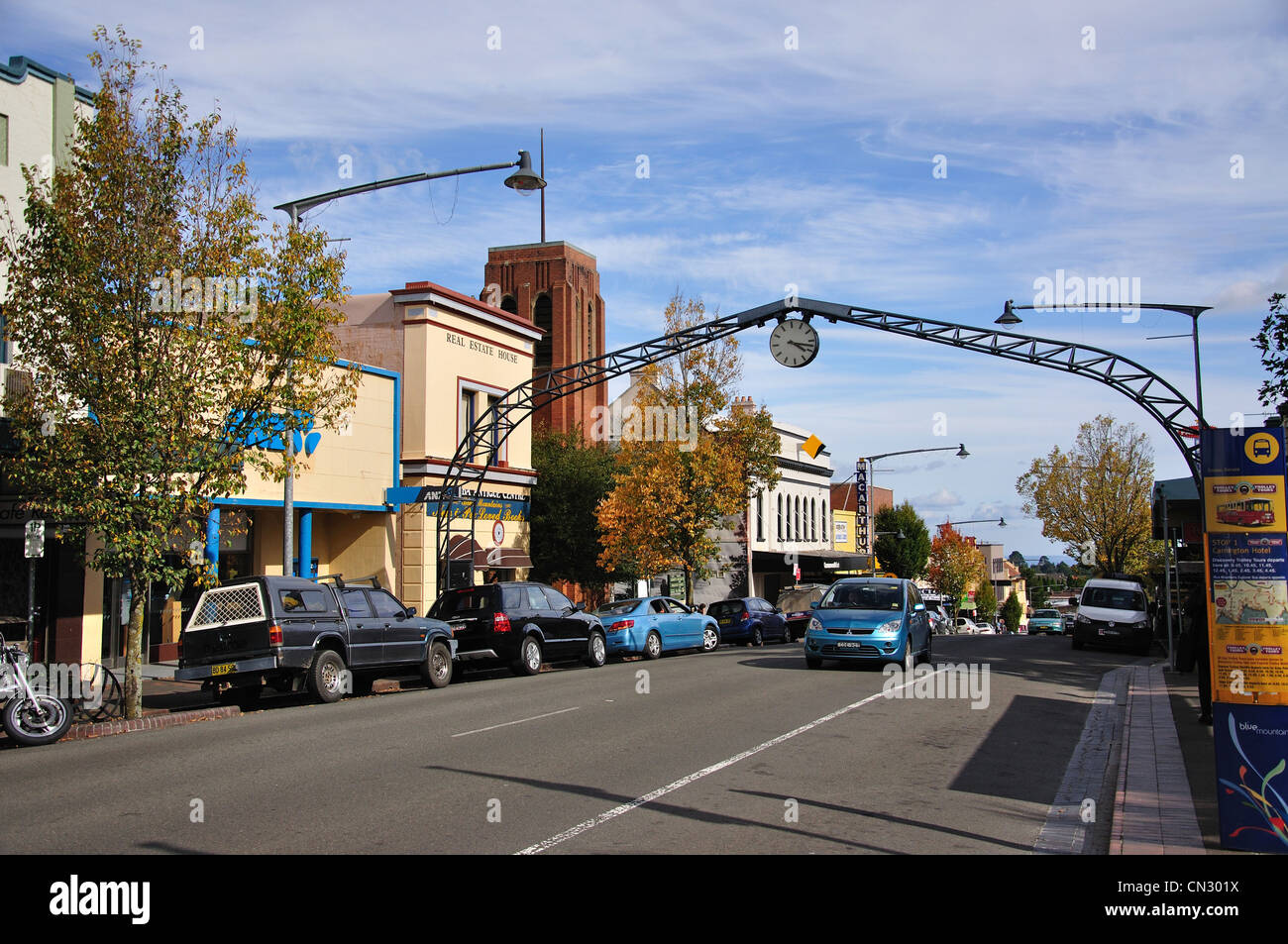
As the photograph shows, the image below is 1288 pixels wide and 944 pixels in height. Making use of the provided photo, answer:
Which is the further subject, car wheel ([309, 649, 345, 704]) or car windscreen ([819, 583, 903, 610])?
car windscreen ([819, 583, 903, 610])

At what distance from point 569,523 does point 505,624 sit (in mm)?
15058

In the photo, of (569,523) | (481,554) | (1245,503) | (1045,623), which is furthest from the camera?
(1045,623)

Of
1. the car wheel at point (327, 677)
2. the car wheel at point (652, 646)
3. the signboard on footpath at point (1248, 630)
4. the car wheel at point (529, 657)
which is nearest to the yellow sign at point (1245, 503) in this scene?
the signboard on footpath at point (1248, 630)

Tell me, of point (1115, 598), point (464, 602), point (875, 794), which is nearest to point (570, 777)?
point (875, 794)

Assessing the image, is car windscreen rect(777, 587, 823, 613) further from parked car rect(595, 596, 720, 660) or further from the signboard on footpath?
the signboard on footpath

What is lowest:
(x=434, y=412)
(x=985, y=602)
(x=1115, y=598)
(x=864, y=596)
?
(x=985, y=602)

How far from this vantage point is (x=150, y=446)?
14.0 m

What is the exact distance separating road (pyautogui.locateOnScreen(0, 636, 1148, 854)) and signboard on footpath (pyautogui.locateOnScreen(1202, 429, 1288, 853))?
4.86 ft

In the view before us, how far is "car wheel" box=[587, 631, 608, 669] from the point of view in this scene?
73.4 ft

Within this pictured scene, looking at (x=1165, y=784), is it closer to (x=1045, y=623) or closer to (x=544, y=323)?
(x=1045, y=623)

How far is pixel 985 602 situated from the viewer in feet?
341

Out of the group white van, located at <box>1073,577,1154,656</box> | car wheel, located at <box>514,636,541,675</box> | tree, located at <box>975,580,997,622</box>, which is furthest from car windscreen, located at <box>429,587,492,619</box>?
tree, located at <box>975,580,997,622</box>

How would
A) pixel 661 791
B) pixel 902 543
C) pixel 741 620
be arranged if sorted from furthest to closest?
1. pixel 902 543
2. pixel 741 620
3. pixel 661 791
